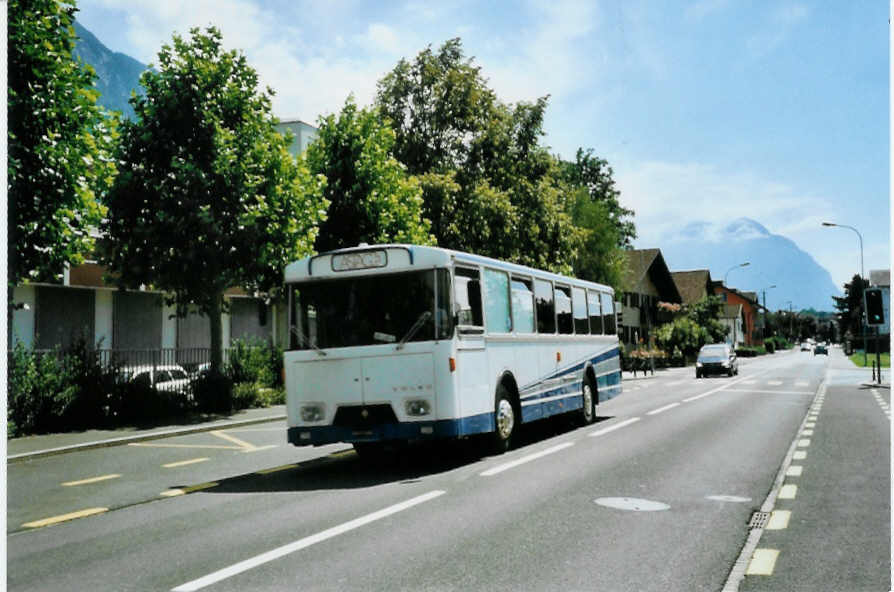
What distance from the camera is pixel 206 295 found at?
21625 millimetres

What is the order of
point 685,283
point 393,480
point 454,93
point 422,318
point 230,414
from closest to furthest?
1. point 393,480
2. point 422,318
3. point 230,414
4. point 454,93
5. point 685,283

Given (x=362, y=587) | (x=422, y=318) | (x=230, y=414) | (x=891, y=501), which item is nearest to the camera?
(x=362, y=587)

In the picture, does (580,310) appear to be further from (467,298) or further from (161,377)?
(161,377)

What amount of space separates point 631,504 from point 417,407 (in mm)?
3454

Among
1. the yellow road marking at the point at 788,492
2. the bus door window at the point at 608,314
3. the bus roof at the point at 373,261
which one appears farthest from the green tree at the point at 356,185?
the yellow road marking at the point at 788,492

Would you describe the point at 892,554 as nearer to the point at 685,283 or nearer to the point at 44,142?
the point at 44,142

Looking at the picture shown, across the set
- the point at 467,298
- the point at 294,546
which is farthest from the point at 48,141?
the point at 294,546

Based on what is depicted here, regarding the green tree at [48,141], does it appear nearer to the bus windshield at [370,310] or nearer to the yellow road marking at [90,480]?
the yellow road marking at [90,480]

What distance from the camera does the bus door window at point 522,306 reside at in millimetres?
13586

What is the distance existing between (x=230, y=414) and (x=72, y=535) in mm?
14152

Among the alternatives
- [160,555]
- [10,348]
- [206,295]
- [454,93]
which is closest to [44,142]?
[10,348]

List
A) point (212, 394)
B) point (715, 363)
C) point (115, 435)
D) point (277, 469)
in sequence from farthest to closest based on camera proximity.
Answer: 1. point (715, 363)
2. point (212, 394)
3. point (115, 435)
4. point (277, 469)

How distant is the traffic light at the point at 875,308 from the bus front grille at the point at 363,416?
24.6 meters

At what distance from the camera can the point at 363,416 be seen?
11.1 meters
